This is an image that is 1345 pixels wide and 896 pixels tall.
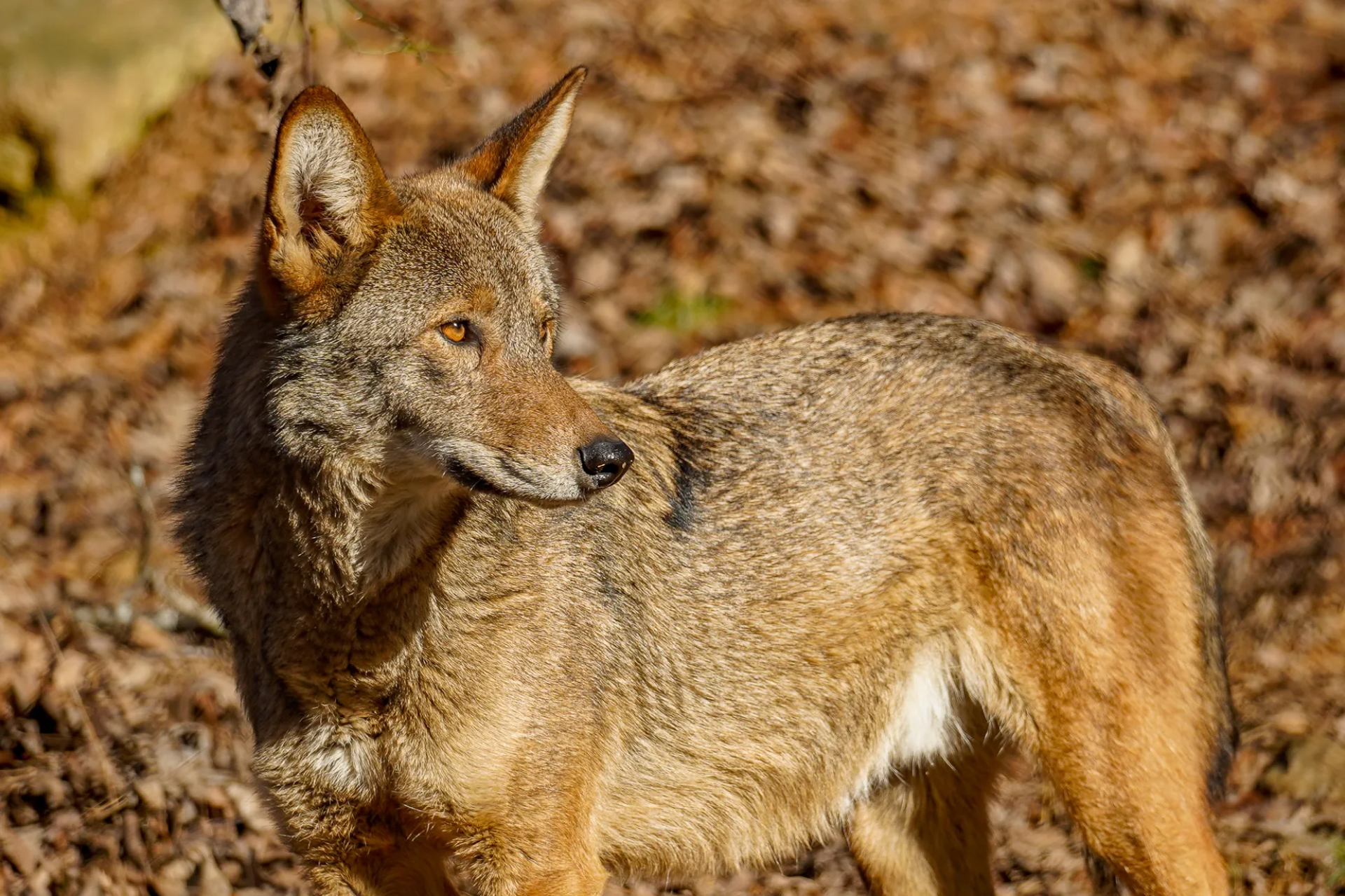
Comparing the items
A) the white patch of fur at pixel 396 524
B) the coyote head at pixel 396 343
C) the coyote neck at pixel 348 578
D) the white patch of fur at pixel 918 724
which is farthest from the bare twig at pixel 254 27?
the white patch of fur at pixel 918 724

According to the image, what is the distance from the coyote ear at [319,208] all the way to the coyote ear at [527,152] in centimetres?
61

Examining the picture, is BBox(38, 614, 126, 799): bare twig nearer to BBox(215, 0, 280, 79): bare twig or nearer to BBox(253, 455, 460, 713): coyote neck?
BBox(253, 455, 460, 713): coyote neck

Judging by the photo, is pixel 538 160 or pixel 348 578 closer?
pixel 348 578

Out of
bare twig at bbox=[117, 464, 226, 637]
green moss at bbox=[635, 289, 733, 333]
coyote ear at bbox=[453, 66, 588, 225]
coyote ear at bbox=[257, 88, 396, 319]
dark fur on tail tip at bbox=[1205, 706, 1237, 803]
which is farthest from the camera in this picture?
green moss at bbox=[635, 289, 733, 333]

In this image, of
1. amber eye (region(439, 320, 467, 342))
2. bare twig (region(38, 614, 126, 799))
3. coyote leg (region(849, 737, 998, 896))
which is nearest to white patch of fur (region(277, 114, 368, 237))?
amber eye (region(439, 320, 467, 342))

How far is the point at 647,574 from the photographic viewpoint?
4762mm

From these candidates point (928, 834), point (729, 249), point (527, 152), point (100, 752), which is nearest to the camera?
point (527, 152)

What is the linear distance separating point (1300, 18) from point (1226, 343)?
13.5 feet

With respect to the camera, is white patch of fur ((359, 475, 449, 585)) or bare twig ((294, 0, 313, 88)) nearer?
white patch of fur ((359, 475, 449, 585))

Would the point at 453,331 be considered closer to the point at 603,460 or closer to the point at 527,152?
Result: the point at 603,460

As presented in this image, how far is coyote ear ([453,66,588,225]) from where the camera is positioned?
15.2 ft

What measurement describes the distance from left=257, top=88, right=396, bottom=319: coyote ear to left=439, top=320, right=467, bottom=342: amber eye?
29cm

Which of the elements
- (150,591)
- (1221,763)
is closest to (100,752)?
(150,591)

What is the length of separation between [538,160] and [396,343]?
3.29 ft
